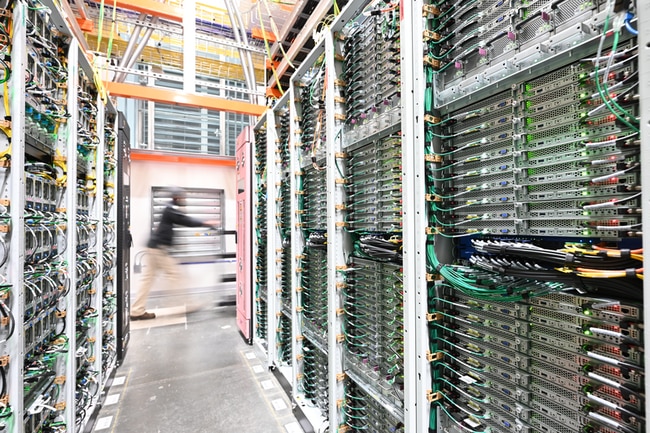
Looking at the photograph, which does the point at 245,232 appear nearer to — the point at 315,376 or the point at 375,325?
the point at 315,376

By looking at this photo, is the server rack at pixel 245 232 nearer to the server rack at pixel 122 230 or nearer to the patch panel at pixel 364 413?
the server rack at pixel 122 230

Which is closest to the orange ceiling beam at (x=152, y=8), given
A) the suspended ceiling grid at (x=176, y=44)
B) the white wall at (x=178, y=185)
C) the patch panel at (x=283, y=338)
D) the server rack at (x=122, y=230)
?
the suspended ceiling grid at (x=176, y=44)

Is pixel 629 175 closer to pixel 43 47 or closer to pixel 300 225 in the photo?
pixel 300 225

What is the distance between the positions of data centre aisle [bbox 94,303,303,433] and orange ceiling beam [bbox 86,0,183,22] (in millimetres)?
3716

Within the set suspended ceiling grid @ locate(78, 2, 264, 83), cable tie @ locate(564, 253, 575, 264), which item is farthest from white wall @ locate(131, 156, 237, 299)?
cable tie @ locate(564, 253, 575, 264)

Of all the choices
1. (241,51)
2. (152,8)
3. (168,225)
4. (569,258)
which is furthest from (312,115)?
(152,8)

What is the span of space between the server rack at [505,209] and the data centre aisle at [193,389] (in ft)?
3.67

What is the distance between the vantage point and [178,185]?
17.3 ft

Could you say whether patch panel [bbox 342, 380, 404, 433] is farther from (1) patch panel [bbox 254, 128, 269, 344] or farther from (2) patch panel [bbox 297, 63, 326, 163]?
(1) patch panel [bbox 254, 128, 269, 344]

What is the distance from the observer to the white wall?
5.11 m

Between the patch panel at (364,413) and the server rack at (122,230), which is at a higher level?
the server rack at (122,230)

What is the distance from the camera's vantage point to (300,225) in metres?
2.41

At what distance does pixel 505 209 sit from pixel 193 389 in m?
2.98

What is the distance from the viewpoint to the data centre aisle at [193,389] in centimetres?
234
